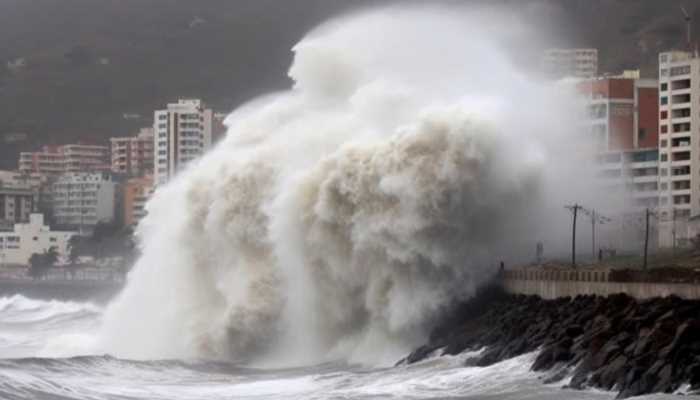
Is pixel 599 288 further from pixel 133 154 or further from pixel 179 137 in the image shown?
pixel 133 154

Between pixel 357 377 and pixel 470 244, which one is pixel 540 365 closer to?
pixel 357 377

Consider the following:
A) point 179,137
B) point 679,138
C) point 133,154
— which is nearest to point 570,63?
point 179,137

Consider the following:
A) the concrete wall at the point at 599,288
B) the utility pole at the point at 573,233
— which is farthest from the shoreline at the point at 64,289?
the concrete wall at the point at 599,288

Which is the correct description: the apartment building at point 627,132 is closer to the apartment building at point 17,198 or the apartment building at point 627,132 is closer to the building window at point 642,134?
the building window at point 642,134

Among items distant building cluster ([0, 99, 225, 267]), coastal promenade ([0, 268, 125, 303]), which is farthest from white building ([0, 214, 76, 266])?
coastal promenade ([0, 268, 125, 303])

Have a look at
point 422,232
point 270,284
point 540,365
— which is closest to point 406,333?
point 422,232

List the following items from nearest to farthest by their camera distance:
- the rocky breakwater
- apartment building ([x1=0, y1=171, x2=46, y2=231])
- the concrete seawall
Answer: the rocky breakwater → the concrete seawall → apartment building ([x1=0, y1=171, x2=46, y2=231])

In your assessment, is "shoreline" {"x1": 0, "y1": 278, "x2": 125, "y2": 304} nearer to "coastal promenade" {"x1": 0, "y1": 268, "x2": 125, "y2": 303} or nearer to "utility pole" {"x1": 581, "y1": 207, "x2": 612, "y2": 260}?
"coastal promenade" {"x1": 0, "y1": 268, "x2": 125, "y2": 303}
